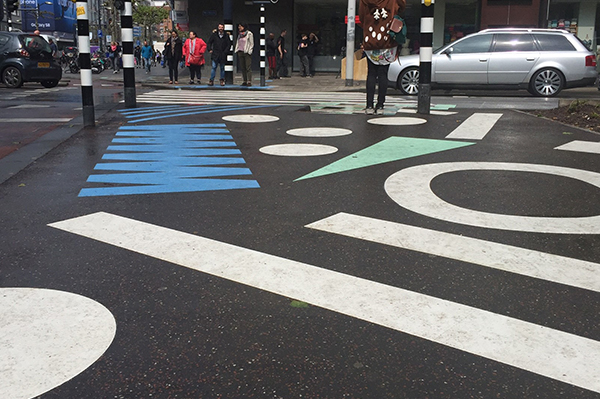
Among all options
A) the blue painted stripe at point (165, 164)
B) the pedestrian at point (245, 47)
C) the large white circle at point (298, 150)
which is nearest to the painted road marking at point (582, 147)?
the large white circle at point (298, 150)

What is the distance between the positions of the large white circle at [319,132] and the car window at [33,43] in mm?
15043

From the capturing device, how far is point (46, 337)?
2576 millimetres

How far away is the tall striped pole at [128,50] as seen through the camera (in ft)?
37.2

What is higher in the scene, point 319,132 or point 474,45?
point 474,45

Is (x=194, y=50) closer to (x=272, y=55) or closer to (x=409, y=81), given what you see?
(x=272, y=55)

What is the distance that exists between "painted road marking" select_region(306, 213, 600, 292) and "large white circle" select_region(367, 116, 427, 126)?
5.21 meters

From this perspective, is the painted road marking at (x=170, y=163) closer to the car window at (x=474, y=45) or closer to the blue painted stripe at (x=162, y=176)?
the blue painted stripe at (x=162, y=176)

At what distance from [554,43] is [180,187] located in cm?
1381

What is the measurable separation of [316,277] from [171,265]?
2.57 feet

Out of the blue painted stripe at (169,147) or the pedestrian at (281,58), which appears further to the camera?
the pedestrian at (281,58)

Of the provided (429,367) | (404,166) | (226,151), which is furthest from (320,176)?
(429,367)

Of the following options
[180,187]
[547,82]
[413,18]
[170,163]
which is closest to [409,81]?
[547,82]

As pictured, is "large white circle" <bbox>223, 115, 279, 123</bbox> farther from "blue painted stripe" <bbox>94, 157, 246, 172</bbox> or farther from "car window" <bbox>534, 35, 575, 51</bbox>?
"car window" <bbox>534, 35, 575, 51</bbox>

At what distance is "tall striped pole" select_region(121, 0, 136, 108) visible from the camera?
11328 mm
